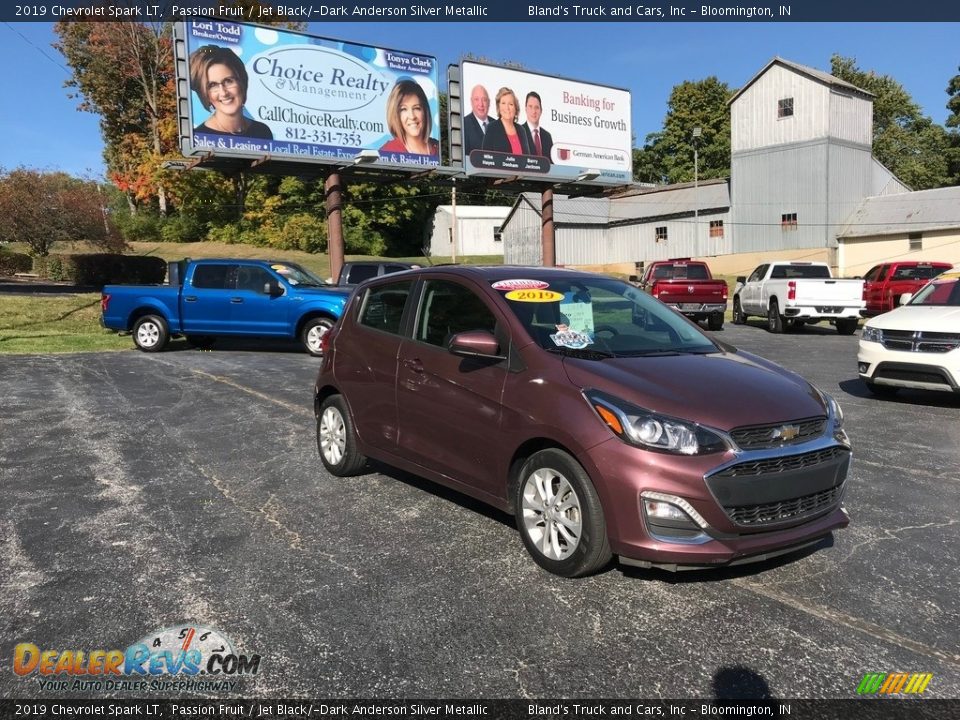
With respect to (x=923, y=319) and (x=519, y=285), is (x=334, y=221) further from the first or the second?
(x=519, y=285)

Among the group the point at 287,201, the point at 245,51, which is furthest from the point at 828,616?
the point at 287,201

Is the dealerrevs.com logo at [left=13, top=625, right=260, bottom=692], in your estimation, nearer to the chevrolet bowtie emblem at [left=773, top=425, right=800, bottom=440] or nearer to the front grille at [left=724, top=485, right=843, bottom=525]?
the front grille at [left=724, top=485, right=843, bottom=525]

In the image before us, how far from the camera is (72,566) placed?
4113mm

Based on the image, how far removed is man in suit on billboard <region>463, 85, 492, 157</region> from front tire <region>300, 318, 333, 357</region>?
13.2 metres

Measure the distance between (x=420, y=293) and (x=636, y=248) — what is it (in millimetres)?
45964

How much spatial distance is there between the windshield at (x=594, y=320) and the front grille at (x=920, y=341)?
491 cm

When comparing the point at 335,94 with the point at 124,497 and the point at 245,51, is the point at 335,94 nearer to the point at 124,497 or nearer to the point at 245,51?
the point at 245,51

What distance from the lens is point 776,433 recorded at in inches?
142

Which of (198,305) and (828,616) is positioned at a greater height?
(198,305)

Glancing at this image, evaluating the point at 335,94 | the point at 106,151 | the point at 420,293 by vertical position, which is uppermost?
the point at 106,151

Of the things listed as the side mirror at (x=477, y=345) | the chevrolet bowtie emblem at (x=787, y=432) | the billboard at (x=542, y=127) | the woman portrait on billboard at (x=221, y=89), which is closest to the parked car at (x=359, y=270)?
the woman portrait on billboard at (x=221, y=89)

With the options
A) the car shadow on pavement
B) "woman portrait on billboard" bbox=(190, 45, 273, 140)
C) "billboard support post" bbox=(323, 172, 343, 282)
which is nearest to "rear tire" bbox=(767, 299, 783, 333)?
the car shadow on pavement

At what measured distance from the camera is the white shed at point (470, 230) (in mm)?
58906

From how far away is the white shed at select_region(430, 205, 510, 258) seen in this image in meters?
58.9
